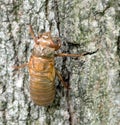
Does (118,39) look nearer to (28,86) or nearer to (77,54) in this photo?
(77,54)

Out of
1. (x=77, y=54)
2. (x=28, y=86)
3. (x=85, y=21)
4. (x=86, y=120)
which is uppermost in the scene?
(x=85, y=21)

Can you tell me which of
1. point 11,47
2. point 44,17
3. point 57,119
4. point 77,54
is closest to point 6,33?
point 11,47

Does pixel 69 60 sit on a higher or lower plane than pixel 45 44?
lower

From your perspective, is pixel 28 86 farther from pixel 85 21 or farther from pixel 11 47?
pixel 85 21

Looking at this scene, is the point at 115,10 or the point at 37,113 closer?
the point at 115,10

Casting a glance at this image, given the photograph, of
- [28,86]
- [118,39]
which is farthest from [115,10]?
[28,86]

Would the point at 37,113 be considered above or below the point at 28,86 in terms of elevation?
below
